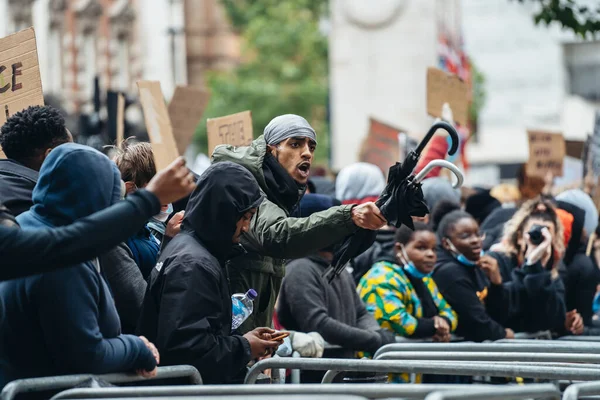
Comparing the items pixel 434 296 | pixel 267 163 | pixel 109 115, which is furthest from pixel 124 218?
pixel 109 115

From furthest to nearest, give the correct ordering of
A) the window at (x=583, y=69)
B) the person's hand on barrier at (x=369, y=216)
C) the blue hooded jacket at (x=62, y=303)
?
→ the window at (x=583, y=69), the person's hand on barrier at (x=369, y=216), the blue hooded jacket at (x=62, y=303)

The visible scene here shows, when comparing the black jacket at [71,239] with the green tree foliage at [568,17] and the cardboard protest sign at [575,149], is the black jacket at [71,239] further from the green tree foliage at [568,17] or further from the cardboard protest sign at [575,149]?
the cardboard protest sign at [575,149]

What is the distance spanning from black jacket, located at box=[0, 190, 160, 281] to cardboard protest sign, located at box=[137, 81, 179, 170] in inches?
149

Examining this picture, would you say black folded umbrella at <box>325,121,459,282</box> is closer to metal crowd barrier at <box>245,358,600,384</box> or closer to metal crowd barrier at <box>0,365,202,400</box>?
metal crowd barrier at <box>245,358,600,384</box>

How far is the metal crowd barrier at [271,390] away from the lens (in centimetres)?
396

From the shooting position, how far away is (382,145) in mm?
13430

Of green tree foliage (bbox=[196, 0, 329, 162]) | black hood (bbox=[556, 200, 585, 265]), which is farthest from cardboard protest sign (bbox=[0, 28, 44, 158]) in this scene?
green tree foliage (bbox=[196, 0, 329, 162])

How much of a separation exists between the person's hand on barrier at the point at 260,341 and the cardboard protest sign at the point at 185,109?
4758 mm

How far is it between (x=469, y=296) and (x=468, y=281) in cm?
11

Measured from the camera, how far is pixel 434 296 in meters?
7.96

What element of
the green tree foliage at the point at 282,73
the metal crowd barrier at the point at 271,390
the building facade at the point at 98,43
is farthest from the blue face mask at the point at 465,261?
the green tree foliage at the point at 282,73

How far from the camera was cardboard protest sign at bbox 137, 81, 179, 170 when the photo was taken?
802 cm

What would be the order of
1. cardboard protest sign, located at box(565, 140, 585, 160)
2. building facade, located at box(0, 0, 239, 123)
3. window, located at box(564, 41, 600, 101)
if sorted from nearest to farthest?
cardboard protest sign, located at box(565, 140, 585, 160)
building facade, located at box(0, 0, 239, 123)
window, located at box(564, 41, 600, 101)

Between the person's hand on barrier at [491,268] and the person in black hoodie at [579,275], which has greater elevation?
the person's hand on barrier at [491,268]
